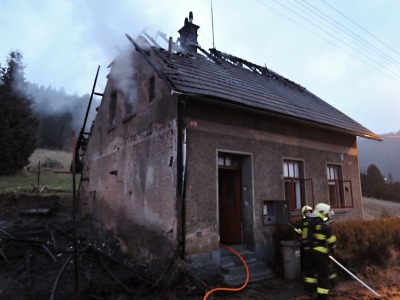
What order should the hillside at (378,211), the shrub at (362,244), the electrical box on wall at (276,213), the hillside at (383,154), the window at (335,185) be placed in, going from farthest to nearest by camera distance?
A: the hillside at (383,154) → the hillside at (378,211) → the window at (335,185) → the electrical box on wall at (276,213) → the shrub at (362,244)

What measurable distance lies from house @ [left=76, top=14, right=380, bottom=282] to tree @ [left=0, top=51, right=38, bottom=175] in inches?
769

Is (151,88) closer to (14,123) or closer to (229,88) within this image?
(229,88)

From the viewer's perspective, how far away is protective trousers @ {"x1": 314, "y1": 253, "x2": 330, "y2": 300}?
5781 mm

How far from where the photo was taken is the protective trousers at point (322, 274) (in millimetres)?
5781

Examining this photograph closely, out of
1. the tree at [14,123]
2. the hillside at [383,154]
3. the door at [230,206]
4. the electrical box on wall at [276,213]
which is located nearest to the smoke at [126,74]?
the door at [230,206]

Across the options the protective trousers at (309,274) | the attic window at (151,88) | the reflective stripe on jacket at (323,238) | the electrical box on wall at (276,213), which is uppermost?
the attic window at (151,88)

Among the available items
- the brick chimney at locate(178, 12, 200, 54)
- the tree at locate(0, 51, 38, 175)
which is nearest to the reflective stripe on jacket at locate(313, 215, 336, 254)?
the brick chimney at locate(178, 12, 200, 54)

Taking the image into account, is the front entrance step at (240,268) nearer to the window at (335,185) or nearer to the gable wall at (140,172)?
the gable wall at (140,172)

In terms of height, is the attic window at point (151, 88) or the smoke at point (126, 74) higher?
the smoke at point (126, 74)

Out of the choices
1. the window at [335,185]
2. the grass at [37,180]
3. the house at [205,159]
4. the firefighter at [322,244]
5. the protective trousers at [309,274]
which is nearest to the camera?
the firefighter at [322,244]

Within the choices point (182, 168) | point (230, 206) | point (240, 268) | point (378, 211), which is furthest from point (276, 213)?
point (378, 211)

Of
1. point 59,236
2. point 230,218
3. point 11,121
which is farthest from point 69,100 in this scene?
point 230,218

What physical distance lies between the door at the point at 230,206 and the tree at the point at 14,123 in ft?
81.8

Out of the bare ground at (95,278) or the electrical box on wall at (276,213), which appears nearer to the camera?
the bare ground at (95,278)
